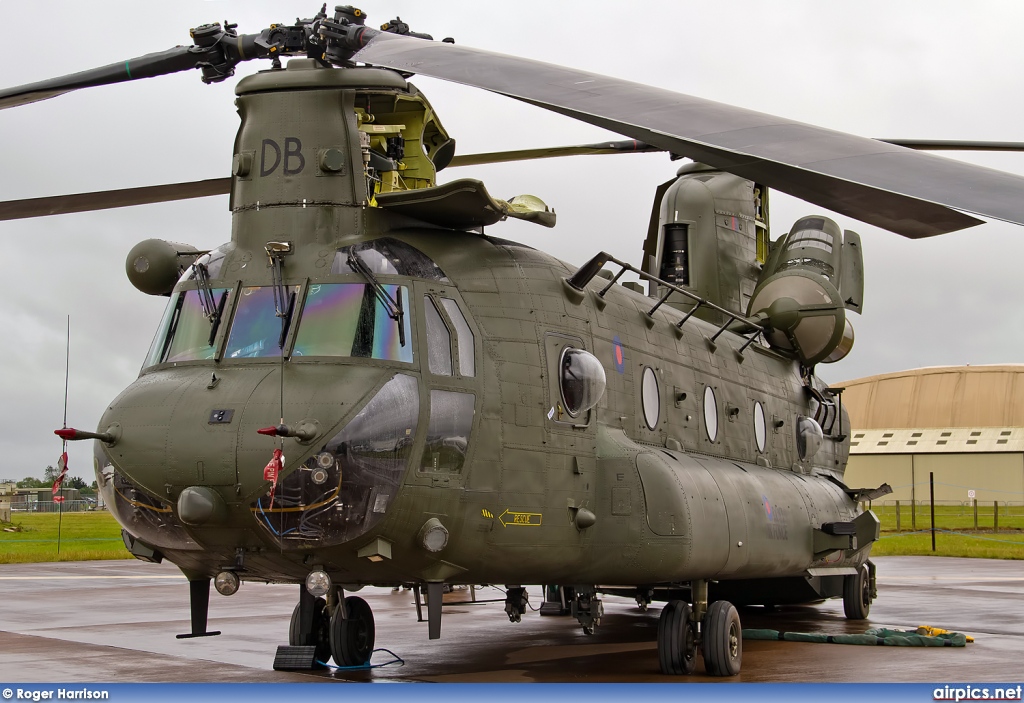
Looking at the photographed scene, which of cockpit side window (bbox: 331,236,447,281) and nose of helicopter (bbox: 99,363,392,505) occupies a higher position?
cockpit side window (bbox: 331,236,447,281)

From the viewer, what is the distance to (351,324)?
29.1 ft

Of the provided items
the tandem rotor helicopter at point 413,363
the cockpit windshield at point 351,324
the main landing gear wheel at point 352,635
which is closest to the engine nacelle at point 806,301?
the tandem rotor helicopter at point 413,363

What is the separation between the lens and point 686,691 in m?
6.93

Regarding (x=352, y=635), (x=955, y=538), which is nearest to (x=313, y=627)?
(x=352, y=635)

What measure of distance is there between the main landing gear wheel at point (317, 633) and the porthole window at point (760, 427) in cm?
575

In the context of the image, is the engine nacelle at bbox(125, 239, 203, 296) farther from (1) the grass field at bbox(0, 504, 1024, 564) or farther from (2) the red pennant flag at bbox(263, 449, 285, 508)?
(1) the grass field at bbox(0, 504, 1024, 564)

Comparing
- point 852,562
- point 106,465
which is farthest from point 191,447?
point 852,562

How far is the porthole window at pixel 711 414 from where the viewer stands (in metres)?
12.9

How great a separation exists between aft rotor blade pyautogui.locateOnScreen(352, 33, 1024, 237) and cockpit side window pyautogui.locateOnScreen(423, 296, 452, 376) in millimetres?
1964

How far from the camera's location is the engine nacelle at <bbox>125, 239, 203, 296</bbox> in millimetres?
10398

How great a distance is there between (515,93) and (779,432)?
28.3ft

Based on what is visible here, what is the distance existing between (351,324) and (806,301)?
866 centimetres

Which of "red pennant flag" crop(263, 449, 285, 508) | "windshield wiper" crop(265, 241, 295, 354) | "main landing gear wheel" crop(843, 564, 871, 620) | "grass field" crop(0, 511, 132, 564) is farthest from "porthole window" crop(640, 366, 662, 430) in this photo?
"grass field" crop(0, 511, 132, 564)

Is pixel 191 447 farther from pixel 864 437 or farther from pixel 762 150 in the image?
pixel 864 437
